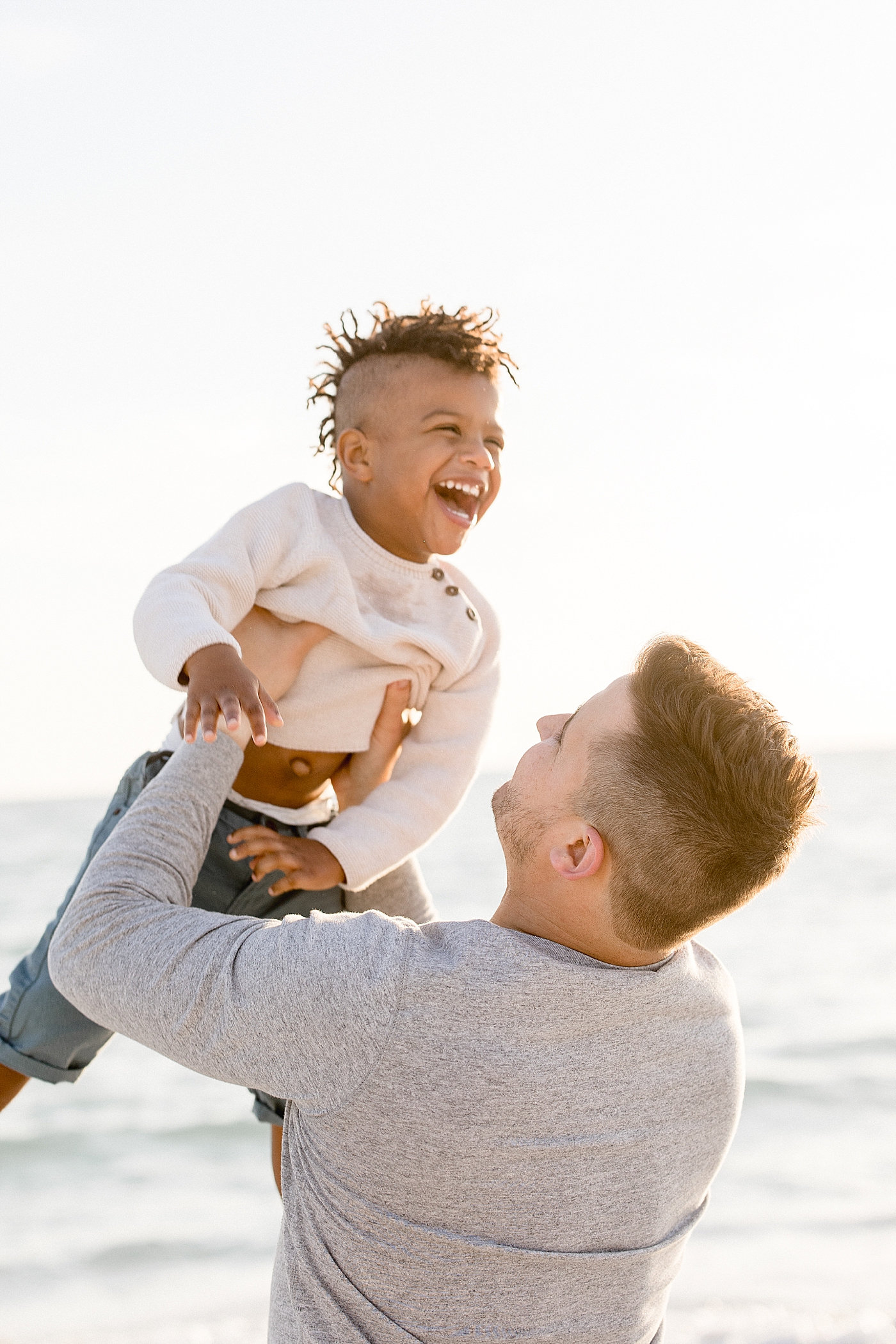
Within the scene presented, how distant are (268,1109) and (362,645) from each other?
100 cm

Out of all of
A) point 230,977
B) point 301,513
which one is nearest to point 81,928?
point 230,977

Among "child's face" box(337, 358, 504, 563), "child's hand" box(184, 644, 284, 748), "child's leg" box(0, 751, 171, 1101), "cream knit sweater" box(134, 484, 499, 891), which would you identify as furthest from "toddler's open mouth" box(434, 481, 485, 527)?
"child's leg" box(0, 751, 171, 1101)

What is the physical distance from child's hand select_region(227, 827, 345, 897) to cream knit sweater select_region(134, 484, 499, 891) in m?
0.03

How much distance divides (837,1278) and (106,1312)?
2.94 metres

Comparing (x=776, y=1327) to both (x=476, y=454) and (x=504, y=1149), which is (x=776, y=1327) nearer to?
(x=504, y=1149)

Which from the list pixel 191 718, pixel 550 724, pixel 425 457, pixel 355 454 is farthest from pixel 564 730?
pixel 355 454

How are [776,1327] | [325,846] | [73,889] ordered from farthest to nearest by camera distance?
[776,1327] < [325,846] < [73,889]

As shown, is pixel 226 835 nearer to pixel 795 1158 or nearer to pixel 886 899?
pixel 795 1158


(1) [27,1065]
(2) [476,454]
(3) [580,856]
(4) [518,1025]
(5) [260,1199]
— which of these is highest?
(2) [476,454]

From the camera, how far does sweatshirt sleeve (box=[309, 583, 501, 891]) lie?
95.4 inches

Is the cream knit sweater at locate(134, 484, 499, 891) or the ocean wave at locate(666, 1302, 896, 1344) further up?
the cream knit sweater at locate(134, 484, 499, 891)

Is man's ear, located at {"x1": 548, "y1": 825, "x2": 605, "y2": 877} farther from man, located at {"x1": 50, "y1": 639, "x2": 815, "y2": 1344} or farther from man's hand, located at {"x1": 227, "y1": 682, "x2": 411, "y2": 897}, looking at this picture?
man's hand, located at {"x1": 227, "y1": 682, "x2": 411, "y2": 897}

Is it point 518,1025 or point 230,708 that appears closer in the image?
point 518,1025

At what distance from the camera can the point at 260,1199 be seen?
20.0 ft
